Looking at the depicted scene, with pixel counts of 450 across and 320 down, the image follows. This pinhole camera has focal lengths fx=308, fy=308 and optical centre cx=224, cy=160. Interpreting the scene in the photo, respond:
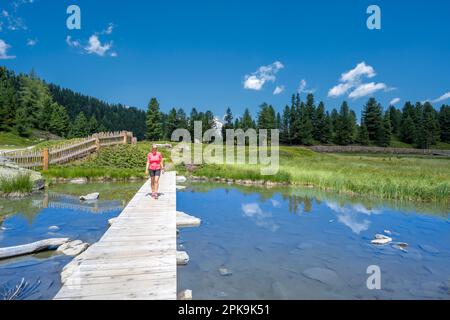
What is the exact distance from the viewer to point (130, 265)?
20.2 feet

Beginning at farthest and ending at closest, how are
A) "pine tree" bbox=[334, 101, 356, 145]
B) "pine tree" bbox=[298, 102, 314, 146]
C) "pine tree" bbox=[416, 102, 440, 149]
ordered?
"pine tree" bbox=[334, 101, 356, 145] → "pine tree" bbox=[298, 102, 314, 146] → "pine tree" bbox=[416, 102, 440, 149]

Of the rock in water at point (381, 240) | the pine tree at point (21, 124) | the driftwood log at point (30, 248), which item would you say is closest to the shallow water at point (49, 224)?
the driftwood log at point (30, 248)

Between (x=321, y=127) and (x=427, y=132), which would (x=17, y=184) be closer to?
(x=321, y=127)

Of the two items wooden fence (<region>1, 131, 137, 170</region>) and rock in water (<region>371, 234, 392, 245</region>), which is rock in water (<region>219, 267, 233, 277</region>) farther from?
wooden fence (<region>1, 131, 137, 170</region>)

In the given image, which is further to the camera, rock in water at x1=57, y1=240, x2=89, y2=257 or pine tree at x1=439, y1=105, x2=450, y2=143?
pine tree at x1=439, y1=105, x2=450, y2=143

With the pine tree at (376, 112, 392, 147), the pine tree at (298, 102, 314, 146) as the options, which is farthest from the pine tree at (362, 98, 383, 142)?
the pine tree at (298, 102, 314, 146)

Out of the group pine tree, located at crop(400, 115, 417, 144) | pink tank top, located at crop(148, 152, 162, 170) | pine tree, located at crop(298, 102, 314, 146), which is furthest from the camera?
pine tree, located at crop(400, 115, 417, 144)

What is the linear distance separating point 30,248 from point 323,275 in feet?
26.2

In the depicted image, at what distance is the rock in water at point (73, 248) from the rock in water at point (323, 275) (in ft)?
20.7

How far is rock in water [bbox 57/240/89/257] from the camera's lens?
8734 millimetres

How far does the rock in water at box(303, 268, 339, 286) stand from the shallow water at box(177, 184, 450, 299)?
1.0 inches
